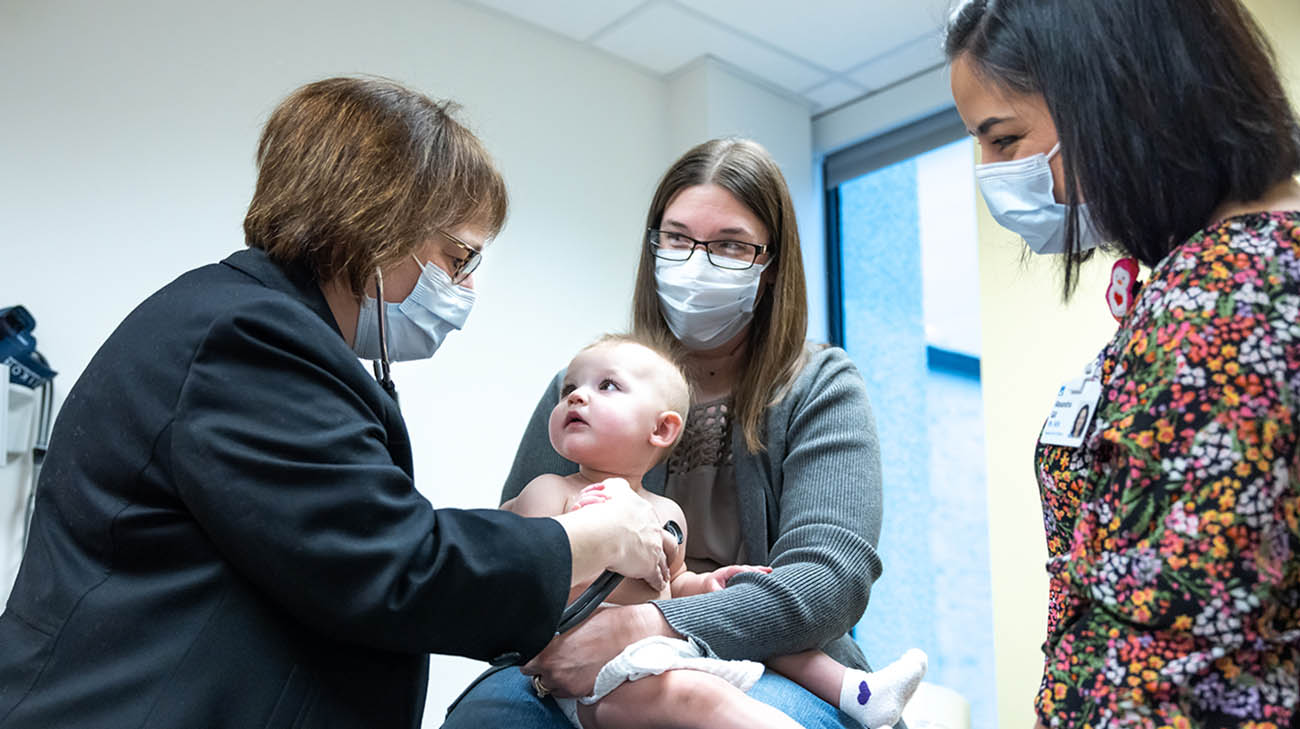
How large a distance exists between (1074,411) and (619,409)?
76cm

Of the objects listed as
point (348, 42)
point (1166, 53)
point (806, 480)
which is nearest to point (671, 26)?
point (348, 42)

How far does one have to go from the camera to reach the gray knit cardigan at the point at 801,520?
143cm

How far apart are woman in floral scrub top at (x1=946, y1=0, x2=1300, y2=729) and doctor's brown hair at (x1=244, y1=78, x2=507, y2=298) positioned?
742 mm

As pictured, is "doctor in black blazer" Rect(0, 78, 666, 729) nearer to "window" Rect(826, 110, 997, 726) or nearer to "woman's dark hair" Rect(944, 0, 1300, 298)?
"woman's dark hair" Rect(944, 0, 1300, 298)

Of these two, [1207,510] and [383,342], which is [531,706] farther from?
[1207,510]

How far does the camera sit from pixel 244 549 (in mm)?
1043

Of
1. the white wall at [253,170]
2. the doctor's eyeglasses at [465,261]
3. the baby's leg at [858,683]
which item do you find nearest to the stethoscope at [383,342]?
the doctor's eyeglasses at [465,261]

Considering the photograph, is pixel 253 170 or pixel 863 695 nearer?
pixel 863 695

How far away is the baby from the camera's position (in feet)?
4.26

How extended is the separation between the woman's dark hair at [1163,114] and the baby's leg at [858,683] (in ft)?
2.37

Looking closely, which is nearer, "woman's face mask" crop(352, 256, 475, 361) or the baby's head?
"woman's face mask" crop(352, 256, 475, 361)

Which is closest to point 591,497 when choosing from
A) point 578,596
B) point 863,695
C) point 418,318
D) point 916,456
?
point 578,596

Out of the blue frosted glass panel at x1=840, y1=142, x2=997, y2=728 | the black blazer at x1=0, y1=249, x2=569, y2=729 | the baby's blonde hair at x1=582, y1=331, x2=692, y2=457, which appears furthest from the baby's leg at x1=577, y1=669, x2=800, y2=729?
the blue frosted glass panel at x1=840, y1=142, x2=997, y2=728

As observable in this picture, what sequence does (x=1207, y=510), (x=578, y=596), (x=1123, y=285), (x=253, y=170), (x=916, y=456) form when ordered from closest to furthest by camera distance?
(x=1207, y=510) → (x=1123, y=285) → (x=578, y=596) → (x=253, y=170) → (x=916, y=456)
